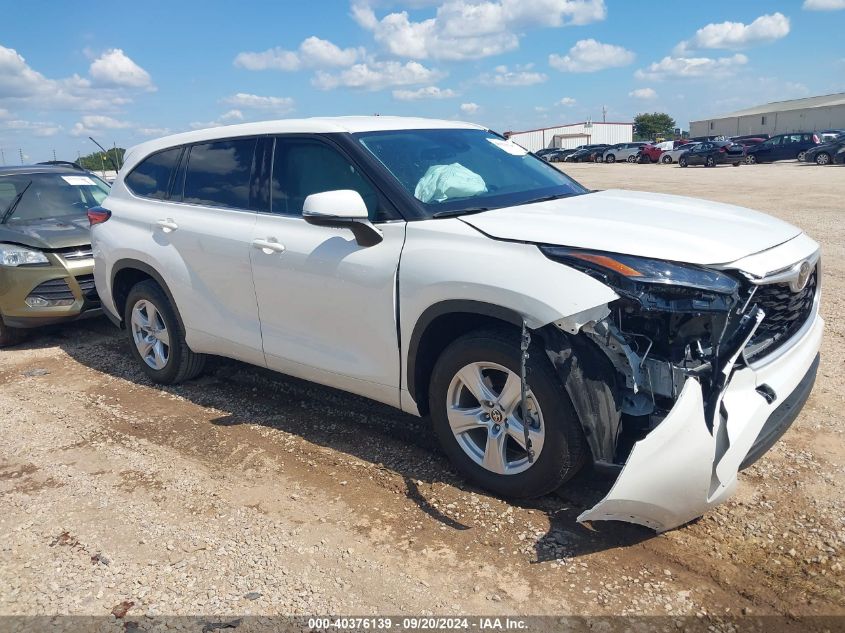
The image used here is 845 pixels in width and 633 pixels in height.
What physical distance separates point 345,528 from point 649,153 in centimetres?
4518

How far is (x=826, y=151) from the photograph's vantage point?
31672mm

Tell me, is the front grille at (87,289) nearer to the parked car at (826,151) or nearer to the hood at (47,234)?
the hood at (47,234)

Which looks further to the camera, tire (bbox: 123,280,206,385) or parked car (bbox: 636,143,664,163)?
parked car (bbox: 636,143,664,163)

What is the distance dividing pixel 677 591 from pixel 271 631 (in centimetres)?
159

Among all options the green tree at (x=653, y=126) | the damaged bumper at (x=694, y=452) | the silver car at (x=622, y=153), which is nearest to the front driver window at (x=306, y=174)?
the damaged bumper at (x=694, y=452)

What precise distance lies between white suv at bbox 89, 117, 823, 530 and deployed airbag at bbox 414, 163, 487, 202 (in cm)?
1

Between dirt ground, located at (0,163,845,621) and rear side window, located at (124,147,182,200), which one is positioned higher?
rear side window, located at (124,147,182,200)

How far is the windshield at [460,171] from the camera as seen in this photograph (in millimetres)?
3707

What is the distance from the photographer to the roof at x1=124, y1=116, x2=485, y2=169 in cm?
406

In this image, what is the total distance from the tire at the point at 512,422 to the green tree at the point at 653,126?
326 ft

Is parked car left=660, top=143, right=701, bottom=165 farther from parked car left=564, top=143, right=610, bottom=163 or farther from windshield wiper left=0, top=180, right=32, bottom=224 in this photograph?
windshield wiper left=0, top=180, right=32, bottom=224

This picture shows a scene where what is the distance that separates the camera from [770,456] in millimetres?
3689

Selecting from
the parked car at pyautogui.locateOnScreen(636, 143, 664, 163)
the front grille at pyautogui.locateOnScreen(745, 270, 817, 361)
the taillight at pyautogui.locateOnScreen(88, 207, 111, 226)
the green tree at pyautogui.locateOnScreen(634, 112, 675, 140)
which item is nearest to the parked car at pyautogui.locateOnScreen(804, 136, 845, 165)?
the parked car at pyautogui.locateOnScreen(636, 143, 664, 163)

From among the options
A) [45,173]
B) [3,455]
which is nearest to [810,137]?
[45,173]
